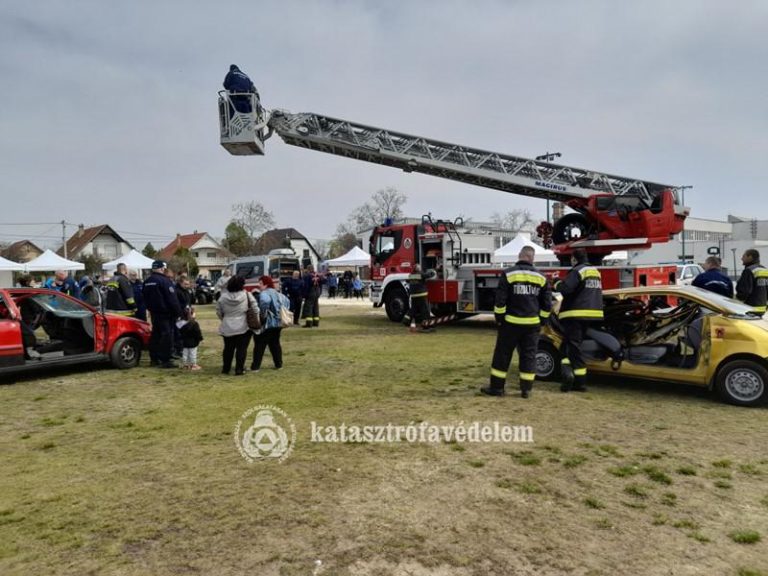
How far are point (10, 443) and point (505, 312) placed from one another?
17.1ft

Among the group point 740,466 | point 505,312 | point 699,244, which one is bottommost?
point 740,466

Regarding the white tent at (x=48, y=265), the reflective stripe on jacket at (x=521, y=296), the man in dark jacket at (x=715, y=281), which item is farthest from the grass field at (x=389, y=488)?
the white tent at (x=48, y=265)

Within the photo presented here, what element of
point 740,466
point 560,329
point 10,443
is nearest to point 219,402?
point 10,443

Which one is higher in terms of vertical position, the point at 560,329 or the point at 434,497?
the point at 560,329

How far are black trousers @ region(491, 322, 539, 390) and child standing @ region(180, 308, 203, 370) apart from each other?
454 centimetres

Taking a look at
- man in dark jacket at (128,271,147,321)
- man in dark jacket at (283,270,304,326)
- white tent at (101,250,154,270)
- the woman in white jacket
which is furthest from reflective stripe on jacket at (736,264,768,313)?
white tent at (101,250,154,270)

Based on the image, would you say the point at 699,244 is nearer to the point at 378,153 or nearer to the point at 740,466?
the point at 378,153

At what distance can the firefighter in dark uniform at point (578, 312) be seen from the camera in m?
6.04

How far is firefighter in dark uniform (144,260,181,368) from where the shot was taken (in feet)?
25.4

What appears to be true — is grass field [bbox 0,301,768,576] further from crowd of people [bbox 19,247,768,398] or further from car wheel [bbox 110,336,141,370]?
car wheel [bbox 110,336,141,370]

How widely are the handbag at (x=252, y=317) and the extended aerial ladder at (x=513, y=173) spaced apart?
615 cm

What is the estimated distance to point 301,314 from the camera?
14.7 meters

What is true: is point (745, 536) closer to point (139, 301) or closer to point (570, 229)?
point (139, 301)

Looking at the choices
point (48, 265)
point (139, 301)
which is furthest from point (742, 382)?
point (48, 265)
